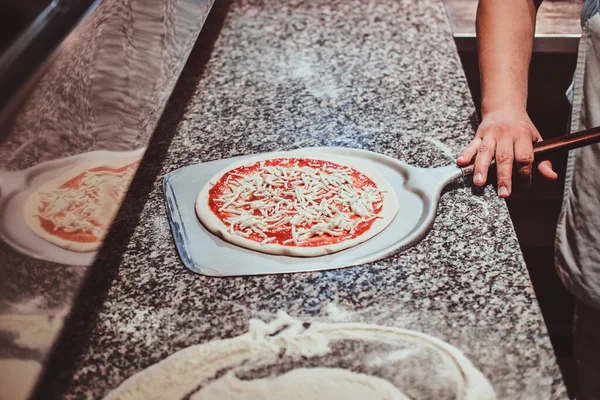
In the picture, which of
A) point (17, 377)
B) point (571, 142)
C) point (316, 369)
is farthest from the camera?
point (571, 142)

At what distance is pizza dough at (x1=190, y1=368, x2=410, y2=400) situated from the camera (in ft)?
2.26

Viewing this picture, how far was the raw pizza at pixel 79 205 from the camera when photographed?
2.20 feet

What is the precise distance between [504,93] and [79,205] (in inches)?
33.0

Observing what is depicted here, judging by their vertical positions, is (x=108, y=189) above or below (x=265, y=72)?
above

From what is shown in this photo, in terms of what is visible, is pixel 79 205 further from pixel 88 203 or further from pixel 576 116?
pixel 576 116

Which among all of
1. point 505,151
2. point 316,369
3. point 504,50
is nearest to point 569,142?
point 505,151

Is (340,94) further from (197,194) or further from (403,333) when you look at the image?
(403,333)

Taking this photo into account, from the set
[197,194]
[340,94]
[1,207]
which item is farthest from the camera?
[340,94]

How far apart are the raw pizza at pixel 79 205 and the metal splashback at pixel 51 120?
0.02 metres

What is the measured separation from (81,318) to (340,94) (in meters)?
0.84

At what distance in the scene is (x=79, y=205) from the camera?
30.9 inches

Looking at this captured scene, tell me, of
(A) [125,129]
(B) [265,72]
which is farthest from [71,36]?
(B) [265,72]

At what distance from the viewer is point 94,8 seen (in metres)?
0.68

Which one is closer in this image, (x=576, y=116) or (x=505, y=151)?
(x=505, y=151)
